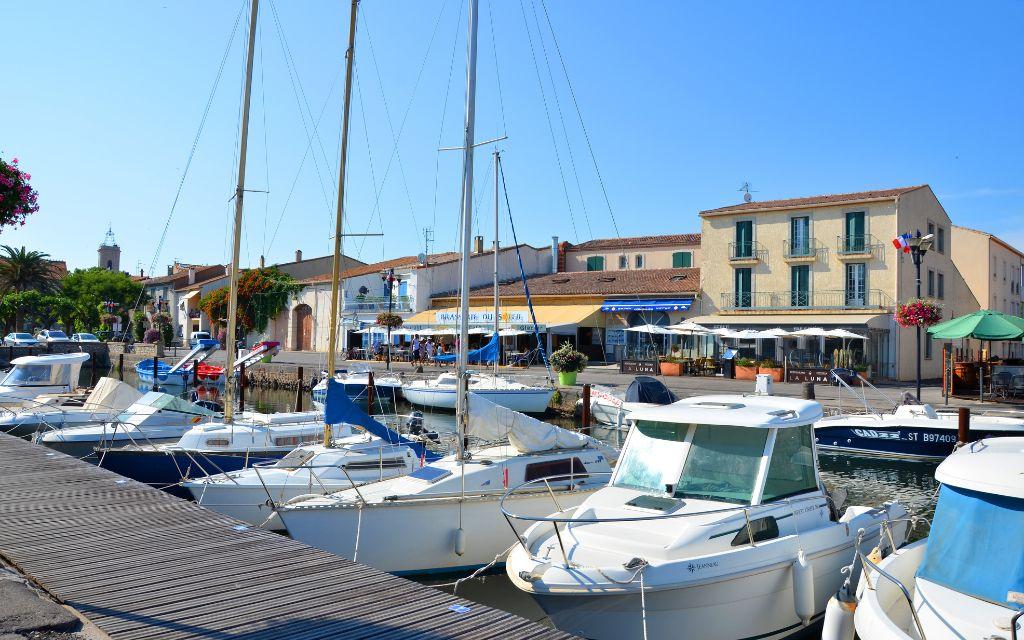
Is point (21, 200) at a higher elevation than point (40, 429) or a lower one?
higher

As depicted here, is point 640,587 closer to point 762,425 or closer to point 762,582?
point 762,582

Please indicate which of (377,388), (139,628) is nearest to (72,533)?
(139,628)

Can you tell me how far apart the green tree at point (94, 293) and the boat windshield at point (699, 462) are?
250 ft

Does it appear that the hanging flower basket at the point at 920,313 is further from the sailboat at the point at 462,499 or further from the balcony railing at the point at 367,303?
the balcony railing at the point at 367,303

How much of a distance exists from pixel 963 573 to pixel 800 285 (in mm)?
33880

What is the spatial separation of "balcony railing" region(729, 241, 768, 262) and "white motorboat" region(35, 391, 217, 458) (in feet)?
95.0

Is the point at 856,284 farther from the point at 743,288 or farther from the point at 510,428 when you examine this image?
the point at 510,428

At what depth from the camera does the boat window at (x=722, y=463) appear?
8.93 metres

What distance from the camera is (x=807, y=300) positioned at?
38.4 meters

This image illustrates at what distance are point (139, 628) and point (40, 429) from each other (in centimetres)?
1580

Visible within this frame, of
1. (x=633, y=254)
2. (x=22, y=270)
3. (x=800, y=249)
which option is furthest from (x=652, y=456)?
(x=22, y=270)

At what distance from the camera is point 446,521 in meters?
10.7

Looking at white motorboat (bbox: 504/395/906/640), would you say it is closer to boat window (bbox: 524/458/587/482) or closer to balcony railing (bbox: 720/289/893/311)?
boat window (bbox: 524/458/587/482)

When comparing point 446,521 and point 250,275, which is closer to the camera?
point 446,521
